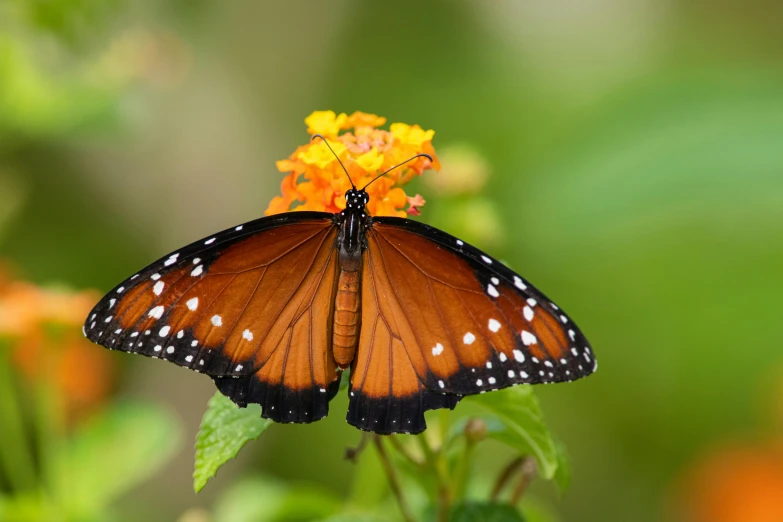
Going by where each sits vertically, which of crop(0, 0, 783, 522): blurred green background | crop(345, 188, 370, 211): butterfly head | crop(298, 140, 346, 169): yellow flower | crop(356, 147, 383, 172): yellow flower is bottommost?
crop(345, 188, 370, 211): butterfly head

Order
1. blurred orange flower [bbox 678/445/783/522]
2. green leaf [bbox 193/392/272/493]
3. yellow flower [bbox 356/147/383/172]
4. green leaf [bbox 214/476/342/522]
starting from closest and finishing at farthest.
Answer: green leaf [bbox 193/392/272/493], yellow flower [bbox 356/147/383/172], green leaf [bbox 214/476/342/522], blurred orange flower [bbox 678/445/783/522]

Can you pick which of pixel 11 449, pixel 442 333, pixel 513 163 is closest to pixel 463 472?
pixel 442 333

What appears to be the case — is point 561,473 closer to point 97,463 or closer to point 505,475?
point 505,475

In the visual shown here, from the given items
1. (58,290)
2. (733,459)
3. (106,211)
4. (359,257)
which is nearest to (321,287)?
(359,257)

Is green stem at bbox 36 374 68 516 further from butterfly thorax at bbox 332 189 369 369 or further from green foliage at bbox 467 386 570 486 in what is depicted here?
green foliage at bbox 467 386 570 486

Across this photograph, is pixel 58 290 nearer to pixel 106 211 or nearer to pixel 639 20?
pixel 106 211

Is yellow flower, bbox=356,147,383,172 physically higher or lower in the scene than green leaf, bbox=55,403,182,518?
higher

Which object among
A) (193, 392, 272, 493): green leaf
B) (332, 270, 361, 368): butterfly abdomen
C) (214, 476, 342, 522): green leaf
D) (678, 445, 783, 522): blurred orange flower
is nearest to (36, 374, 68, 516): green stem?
(214, 476, 342, 522): green leaf
